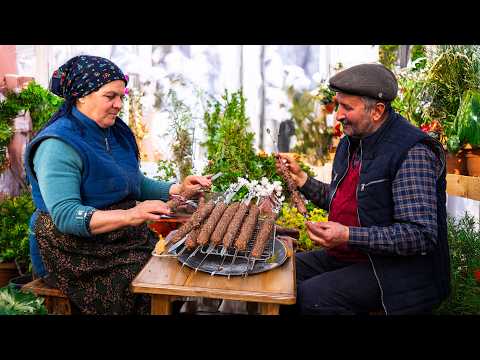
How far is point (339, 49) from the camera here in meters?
6.53

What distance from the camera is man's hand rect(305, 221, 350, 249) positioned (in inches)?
95.9

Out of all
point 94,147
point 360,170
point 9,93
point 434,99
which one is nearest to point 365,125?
point 360,170

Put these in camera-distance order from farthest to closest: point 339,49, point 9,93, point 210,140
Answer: point 339,49
point 210,140
point 9,93

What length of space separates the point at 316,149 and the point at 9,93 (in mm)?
4099

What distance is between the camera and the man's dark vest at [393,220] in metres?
2.58

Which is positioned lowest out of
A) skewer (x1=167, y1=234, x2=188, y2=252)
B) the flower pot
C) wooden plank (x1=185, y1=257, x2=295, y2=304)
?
the flower pot

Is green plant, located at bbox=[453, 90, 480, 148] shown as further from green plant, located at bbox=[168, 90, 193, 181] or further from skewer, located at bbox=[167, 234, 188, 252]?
skewer, located at bbox=[167, 234, 188, 252]

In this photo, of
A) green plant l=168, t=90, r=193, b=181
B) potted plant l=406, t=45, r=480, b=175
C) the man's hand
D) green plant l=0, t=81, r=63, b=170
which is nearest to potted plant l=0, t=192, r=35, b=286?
green plant l=0, t=81, r=63, b=170

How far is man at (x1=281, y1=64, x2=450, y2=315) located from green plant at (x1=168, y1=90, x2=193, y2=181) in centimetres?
270

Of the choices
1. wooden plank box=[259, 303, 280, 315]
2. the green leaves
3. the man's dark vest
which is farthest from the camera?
the green leaves

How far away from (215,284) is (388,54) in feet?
17.4

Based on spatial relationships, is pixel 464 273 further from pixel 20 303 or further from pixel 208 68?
pixel 208 68

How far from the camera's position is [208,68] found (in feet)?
21.5

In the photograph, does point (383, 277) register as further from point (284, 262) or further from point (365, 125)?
point (365, 125)
